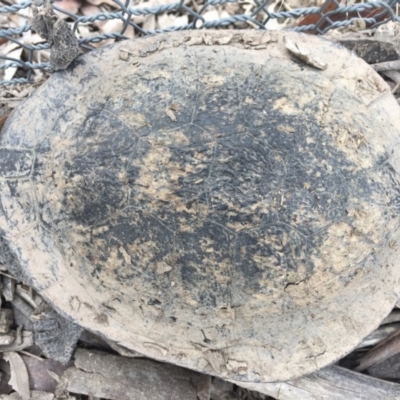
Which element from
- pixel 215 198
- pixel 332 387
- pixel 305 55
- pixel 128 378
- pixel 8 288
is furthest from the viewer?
→ pixel 8 288

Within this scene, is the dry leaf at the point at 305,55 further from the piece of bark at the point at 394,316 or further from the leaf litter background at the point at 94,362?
the piece of bark at the point at 394,316

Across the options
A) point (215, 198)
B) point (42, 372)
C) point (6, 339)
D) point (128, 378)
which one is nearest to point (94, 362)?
point (128, 378)

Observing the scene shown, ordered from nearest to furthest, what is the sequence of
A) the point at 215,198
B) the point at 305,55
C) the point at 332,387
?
the point at 215,198 < the point at 305,55 < the point at 332,387

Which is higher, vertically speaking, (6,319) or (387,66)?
(387,66)

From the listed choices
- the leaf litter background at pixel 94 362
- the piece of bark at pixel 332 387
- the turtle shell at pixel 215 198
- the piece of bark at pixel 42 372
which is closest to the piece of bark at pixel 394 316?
the leaf litter background at pixel 94 362

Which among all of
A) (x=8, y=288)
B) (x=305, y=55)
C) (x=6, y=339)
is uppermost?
(x=305, y=55)

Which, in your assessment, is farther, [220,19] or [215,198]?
[220,19]

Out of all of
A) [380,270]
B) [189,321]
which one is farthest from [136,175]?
[380,270]

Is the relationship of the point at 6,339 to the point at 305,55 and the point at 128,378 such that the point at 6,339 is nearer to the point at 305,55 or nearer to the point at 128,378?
the point at 128,378
